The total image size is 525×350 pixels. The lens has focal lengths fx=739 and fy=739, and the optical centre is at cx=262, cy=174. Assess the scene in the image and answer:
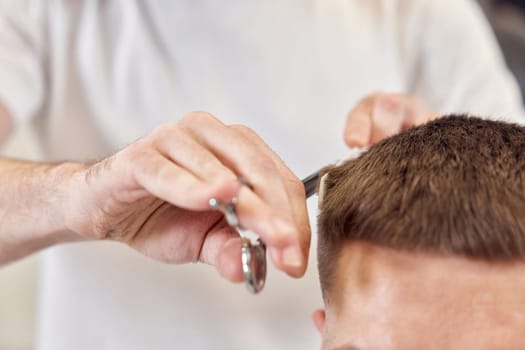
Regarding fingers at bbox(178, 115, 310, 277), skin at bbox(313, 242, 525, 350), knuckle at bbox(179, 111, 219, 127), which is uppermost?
knuckle at bbox(179, 111, 219, 127)

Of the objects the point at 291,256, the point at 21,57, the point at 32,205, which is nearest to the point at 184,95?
the point at 21,57

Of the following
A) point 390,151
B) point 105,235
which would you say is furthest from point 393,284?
point 105,235

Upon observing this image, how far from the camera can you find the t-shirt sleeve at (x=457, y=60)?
1231mm

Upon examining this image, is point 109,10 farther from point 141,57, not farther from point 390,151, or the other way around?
point 390,151

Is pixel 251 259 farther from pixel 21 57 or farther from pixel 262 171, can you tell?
pixel 21 57

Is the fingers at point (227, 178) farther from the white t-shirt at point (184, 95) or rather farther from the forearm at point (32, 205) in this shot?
the white t-shirt at point (184, 95)

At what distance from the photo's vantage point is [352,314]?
2.15ft

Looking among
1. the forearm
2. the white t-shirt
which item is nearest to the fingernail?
the forearm

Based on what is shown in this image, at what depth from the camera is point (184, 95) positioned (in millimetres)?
1131

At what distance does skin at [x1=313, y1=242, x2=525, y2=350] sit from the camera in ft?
1.99

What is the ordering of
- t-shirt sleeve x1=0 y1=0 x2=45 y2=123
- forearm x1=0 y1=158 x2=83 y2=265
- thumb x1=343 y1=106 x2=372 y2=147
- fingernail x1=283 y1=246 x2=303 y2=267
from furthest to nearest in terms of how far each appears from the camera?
t-shirt sleeve x1=0 y1=0 x2=45 y2=123
thumb x1=343 y1=106 x2=372 y2=147
forearm x1=0 y1=158 x2=83 y2=265
fingernail x1=283 y1=246 x2=303 y2=267

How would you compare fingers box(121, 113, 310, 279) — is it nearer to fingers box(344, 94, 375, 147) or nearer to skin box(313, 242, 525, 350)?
skin box(313, 242, 525, 350)

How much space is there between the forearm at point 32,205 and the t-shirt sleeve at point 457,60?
2.31ft

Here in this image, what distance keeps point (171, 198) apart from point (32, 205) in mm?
241
